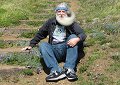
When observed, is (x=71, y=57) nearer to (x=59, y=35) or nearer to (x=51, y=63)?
(x=51, y=63)

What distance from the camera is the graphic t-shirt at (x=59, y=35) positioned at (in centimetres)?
1229

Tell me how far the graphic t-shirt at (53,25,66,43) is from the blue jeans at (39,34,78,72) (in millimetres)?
200

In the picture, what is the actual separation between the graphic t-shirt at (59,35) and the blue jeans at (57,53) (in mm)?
200

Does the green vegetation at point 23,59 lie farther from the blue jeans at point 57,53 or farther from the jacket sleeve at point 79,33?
the jacket sleeve at point 79,33

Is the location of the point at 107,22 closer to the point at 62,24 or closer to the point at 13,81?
the point at 62,24

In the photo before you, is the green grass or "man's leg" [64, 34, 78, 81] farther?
the green grass

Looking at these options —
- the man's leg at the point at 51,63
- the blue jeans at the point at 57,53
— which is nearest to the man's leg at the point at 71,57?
the blue jeans at the point at 57,53

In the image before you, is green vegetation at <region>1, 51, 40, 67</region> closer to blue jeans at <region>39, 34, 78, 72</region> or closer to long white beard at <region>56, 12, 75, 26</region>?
blue jeans at <region>39, 34, 78, 72</region>

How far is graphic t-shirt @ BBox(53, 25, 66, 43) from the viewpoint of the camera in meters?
12.3

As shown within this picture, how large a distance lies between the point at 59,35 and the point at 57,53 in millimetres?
580

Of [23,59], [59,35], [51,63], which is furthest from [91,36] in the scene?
[51,63]

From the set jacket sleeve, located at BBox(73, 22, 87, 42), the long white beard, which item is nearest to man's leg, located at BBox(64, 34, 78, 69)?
jacket sleeve, located at BBox(73, 22, 87, 42)

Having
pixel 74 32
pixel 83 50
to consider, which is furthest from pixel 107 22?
pixel 74 32

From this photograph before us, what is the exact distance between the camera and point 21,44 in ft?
47.2
